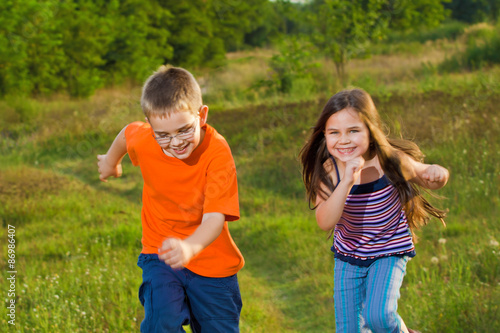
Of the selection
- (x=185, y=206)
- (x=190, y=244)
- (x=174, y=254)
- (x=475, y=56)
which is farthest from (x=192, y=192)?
(x=475, y=56)

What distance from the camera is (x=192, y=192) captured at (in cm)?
273

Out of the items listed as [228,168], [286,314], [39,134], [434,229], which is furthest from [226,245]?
[39,134]

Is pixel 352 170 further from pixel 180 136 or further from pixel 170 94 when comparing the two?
pixel 170 94

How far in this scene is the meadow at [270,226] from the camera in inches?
148

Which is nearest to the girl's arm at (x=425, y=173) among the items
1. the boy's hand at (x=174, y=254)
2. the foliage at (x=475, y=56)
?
the boy's hand at (x=174, y=254)

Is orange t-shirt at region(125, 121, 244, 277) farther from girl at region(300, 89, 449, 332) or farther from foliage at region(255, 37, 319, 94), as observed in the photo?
foliage at region(255, 37, 319, 94)

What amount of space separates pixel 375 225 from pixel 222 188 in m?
0.88

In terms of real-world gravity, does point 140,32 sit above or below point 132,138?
above

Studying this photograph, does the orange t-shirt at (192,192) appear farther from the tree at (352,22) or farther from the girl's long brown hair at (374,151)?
the tree at (352,22)

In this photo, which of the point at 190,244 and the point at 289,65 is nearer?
the point at 190,244

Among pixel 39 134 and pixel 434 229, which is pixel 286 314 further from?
pixel 39 134

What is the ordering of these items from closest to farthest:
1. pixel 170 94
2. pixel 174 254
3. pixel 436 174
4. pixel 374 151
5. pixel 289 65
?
pixel 174 254 < pixel 170 94 < pixel 436 174 < pixel 374 151 < pixel 289 65

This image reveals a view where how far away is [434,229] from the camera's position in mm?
5234

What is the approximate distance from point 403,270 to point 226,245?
0.96 m
